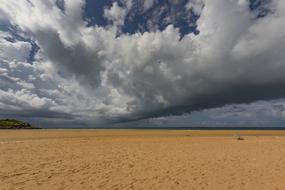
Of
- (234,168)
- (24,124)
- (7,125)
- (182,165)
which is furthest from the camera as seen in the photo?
(24,124)

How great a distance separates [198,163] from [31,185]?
8.87 meters

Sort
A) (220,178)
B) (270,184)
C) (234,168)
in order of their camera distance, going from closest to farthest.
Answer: (270,184), (220,178), (234,168)

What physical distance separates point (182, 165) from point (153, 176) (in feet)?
9.50

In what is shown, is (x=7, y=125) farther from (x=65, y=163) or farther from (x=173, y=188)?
(x=173, y=188)

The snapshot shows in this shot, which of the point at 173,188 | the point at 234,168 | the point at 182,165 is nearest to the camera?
the point at 173,188

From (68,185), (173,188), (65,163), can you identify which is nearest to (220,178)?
(173,188)

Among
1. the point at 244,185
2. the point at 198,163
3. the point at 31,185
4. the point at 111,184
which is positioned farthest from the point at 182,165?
the point at 31,185

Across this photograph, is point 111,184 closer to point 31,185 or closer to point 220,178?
point 31,185

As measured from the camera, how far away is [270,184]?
8.42 m

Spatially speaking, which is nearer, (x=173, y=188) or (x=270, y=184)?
(x=173, y=188)

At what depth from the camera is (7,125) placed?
10356 centimetres

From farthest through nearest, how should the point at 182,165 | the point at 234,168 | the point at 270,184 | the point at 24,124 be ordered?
the point at 24,124
the point at 182,165
the point at 234,168
the point at 270,184

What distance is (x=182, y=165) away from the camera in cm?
1175

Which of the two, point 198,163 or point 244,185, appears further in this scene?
point 198,163
